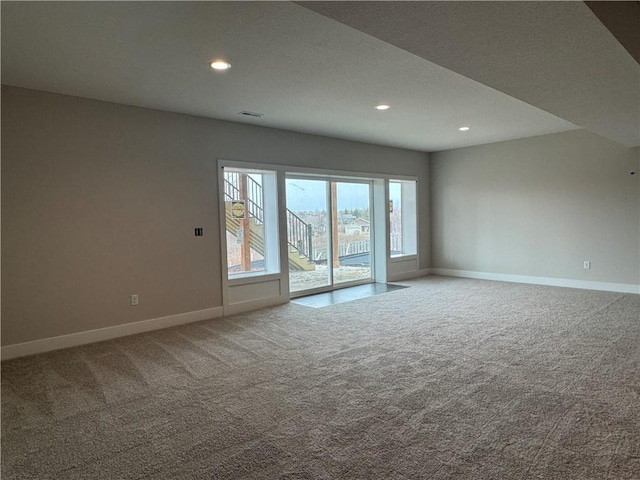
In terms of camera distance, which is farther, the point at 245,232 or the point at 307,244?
the point at 307,244

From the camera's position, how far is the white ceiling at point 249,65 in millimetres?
2465

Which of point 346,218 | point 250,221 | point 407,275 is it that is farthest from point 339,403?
point 407,275

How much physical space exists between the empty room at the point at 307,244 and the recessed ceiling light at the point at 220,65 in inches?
1.3

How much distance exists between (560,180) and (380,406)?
228 inches

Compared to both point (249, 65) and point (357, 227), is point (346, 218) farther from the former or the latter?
point (249, 65)

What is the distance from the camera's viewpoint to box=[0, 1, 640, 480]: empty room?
2152 mm

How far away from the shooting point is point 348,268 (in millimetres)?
7219

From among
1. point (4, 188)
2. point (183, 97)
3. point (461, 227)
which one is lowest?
point (461, 227)

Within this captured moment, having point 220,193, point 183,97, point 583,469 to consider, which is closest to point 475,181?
point 220,193

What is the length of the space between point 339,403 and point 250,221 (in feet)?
11.5

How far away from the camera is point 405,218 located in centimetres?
820

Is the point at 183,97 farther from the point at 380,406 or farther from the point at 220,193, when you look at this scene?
the point at 380,406

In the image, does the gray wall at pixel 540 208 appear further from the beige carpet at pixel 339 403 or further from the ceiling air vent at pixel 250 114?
the ceiling air vent at pixel 250 114

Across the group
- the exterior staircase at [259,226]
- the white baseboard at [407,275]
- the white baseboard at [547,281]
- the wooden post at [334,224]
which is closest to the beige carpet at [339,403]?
the exterior staircase at [259,226]
